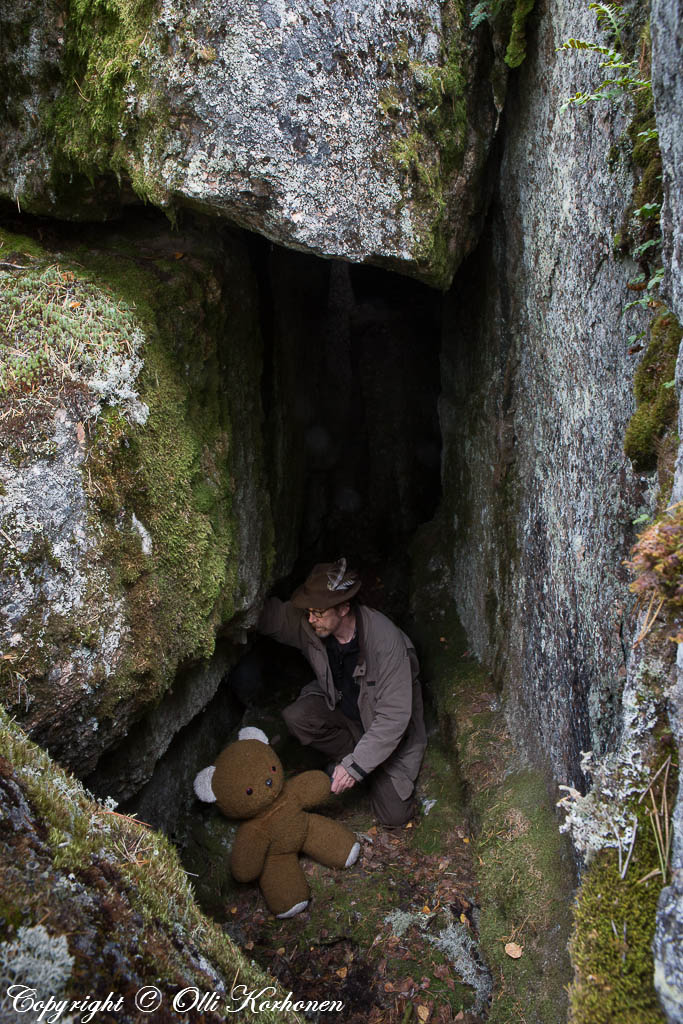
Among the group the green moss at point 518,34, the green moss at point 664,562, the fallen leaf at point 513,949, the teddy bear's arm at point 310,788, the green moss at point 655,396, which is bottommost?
the teddy bear's arm at point 310,788

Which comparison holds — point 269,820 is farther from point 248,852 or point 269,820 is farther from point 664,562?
point 664,562

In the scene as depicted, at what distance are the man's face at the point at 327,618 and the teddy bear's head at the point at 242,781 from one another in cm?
101

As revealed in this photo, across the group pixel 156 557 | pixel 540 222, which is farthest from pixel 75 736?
pixel 540 222

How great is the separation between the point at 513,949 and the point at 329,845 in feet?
5.53

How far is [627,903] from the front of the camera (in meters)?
1.78

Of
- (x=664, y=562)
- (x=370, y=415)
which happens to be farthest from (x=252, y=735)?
(x=370, y=415)

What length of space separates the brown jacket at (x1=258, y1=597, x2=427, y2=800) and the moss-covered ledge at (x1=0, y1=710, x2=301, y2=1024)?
2.57 m

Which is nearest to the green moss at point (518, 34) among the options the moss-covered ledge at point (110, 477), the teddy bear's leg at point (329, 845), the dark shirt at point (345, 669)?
the moss-covered ledge at point (110, 477)

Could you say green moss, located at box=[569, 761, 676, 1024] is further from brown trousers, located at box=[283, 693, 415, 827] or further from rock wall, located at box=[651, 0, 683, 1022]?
brown trousers, located at box=[283, 693, 415, 827]

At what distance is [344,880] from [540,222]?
4590 millimetres

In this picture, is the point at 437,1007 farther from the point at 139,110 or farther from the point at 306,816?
the point at 139,110

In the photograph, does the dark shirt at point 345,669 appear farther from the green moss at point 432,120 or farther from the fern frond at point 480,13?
the fern frond at point 480,13

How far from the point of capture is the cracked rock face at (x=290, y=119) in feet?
10.7

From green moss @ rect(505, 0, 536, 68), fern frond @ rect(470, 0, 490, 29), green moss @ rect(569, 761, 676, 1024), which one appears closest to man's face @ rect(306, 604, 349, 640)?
green moss @ rect(569, 761, 676, 1024)
